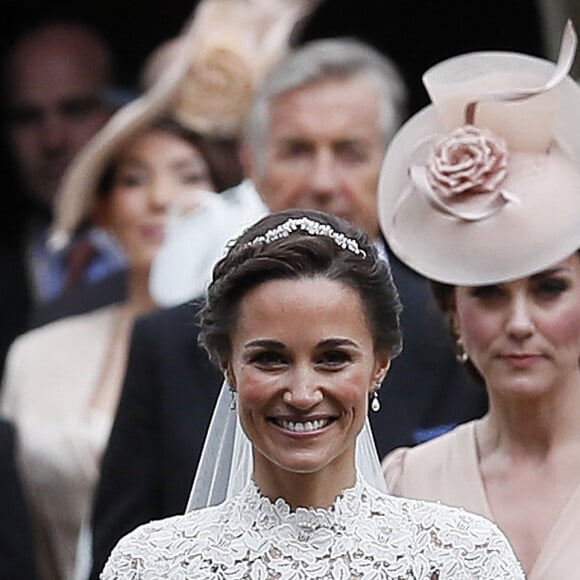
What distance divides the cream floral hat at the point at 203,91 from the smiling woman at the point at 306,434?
3.60 metres

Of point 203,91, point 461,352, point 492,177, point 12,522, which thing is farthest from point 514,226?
point 203,91

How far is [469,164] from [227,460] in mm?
938

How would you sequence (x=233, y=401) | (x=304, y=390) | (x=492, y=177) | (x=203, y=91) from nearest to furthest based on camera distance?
(x=304, y=390), (x=233, y=401), (x=492, y=177), (x=203, y=91)

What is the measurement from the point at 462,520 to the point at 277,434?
41 cm

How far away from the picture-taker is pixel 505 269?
6188mm

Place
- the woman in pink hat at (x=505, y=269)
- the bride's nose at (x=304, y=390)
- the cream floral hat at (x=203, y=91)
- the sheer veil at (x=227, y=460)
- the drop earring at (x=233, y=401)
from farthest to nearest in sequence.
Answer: the cream floral hat at (x=203, y=91), the woman in pink hat at (x=505, y=269), the sheer veil at (x=227, y=460), the drop earring at (x=233, y=401), the bride's nose at (x=304, y=390)

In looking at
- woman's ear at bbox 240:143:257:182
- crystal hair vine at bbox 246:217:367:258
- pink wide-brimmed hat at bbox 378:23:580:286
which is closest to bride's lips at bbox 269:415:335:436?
crystal hair vine at bbox 246:217:367:258

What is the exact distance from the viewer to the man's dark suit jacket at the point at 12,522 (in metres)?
8.23

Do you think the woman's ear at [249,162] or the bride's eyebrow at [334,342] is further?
the woman's ear at [249,162]

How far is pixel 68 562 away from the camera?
28.2 ft

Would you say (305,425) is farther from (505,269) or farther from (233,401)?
(505,269)

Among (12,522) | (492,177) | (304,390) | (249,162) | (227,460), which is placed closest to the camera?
(304,390)

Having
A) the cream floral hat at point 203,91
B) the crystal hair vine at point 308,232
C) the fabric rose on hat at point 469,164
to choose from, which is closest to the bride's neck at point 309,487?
the crystal hair vine at point 308,232

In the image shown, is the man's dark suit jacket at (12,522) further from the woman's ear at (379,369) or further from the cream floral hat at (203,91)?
the woman's ear at (379,369)
